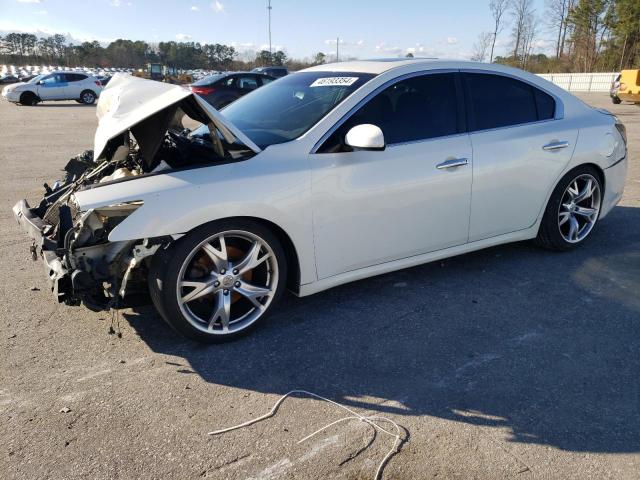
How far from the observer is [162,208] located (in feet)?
9.64

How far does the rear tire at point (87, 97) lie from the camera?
27.8 meters

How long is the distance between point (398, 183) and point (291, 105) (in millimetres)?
1005

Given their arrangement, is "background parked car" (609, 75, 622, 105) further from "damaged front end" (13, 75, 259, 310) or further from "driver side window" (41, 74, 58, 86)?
"driver side window" (41, 74, 58, 86)

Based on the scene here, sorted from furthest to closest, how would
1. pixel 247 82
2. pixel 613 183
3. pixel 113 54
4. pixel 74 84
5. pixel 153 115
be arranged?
1. pixel 113 54
2. pixel 74 84
3. pixel 247 82
4. pixel 613 183
5. pixel 153 115

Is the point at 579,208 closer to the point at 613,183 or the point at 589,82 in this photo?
the point at 613,183

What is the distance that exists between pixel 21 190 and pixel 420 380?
256 inches

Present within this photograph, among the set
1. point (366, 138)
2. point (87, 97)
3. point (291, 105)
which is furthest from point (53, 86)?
point (366, 138)

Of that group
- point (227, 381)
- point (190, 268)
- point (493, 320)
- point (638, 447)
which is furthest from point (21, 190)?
point (638, 447)

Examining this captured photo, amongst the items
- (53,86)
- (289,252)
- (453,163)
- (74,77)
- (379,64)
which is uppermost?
(379,64)

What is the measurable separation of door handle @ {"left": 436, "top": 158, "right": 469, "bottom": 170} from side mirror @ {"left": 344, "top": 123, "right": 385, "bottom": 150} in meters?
0.69

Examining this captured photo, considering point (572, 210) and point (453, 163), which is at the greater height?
point (453, 163)

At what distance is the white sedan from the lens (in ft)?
9.92

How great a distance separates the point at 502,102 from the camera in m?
4.30

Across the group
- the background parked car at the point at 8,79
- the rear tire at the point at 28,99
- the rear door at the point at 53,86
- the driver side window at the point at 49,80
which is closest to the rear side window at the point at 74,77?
the rear door at the point at 53,86
